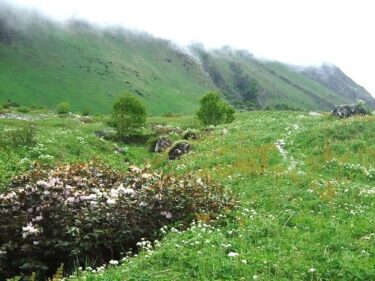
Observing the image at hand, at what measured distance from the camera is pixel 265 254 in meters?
11.7

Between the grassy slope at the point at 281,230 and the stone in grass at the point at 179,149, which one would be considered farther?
the stone in grass at the point at 179,149

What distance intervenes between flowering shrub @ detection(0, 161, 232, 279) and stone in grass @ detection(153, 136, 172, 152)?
86.3ft

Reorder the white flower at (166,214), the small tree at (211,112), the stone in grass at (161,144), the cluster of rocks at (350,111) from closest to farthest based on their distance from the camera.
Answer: the white flower at (166,214) < the stone in grass at (161,144) < the cluster of rocks at (350,111) < the small tree at (211,112)

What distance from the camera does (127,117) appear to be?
5116 centimetres

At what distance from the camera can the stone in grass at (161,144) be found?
43.2 meters

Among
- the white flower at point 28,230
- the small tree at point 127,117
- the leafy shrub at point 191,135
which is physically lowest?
the white flower at point 28,230

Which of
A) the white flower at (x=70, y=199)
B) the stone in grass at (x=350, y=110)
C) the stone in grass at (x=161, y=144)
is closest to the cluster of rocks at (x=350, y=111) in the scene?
the stone in grass at (x=350, y=110)

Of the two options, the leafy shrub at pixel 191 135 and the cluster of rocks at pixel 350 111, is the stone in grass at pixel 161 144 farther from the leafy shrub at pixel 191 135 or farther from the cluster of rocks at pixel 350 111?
the cluster of rocks at pixel 350 111

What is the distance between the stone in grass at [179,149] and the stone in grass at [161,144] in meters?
5.75

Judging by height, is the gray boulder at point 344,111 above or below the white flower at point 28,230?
above

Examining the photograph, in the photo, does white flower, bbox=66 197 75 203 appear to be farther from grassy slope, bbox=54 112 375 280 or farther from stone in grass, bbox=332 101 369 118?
stone in grass, bbox=332 101 369 118

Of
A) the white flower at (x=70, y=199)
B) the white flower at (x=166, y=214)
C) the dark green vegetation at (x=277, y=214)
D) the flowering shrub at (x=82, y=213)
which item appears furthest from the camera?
the white flower at (x=166, y=214)

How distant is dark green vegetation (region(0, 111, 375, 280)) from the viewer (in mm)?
10945

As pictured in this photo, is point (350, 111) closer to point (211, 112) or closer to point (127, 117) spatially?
point (127, 117)
